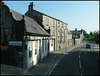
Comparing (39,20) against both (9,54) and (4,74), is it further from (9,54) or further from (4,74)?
(4,74)

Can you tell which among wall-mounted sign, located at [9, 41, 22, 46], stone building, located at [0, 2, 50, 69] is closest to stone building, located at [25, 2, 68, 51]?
stone building, located at [0, 2, 50, 69]

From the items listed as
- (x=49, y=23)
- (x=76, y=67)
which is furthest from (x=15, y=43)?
(x=49, y=23)

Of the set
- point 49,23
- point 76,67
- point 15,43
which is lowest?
point 76,67

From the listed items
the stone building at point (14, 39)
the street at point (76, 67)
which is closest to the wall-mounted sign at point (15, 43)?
the stone building at point (14, 39)

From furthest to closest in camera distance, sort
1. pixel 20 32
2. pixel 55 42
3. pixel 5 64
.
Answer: pixel 55 42, pixel 5 64, pixel 20 32

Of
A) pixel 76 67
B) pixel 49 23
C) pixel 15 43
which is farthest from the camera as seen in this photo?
pixel 49 23

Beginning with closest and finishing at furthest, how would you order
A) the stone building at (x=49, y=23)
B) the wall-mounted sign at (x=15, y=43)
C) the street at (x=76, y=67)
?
the street at (x=76, y=67) < the wall-mounted sign at (x=15, y=43) < the stone building at (x=49, y=23)

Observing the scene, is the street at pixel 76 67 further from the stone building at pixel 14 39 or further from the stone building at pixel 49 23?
the stone building at pixel 49 23

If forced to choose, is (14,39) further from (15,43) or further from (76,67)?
(76,67)

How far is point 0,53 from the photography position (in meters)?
13.7

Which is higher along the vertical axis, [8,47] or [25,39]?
[25,39]

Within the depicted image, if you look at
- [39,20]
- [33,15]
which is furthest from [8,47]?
[33,15]

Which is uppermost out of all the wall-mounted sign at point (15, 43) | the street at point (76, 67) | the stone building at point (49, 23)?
the stone building at point (49, 23)

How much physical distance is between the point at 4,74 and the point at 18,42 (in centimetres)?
394
